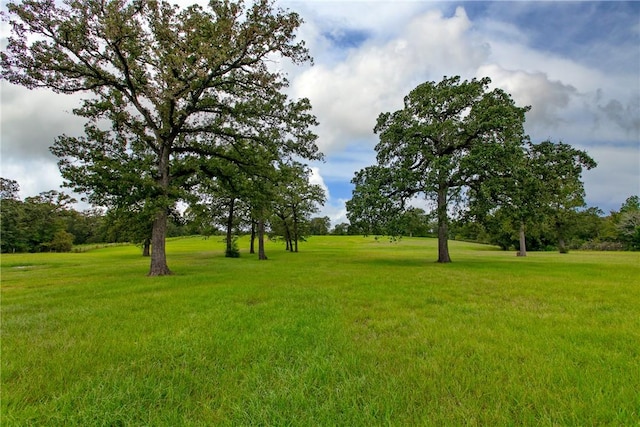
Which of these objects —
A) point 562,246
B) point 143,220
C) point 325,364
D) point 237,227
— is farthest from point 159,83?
point 562,246

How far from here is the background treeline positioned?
86.2 feet

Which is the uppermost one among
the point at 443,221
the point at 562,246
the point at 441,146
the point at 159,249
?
the point at 441,146

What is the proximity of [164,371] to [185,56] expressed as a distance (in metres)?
13.5

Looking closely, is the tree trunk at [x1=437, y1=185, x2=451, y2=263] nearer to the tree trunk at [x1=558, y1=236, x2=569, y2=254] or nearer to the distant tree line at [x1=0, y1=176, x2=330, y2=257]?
the distant tree line at [x1=0, y1=176, x2=330, y2=257]

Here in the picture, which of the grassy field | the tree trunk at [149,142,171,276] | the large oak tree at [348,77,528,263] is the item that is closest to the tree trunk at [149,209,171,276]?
the tree trunk at [149,142,171,276]

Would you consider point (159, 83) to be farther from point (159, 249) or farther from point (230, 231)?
point (230, 231)

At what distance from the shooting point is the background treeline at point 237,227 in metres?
26.3

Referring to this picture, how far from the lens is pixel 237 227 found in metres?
36.5

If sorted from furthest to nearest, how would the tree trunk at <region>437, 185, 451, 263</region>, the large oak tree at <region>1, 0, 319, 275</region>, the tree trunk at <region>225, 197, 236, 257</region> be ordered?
the tree trunk at <region>225, 197, 236, 257</region>, the tree trunk at <region>437, 185, 451, 263</region>, the large oak tree at <region>1, 0, 319, 275</region>

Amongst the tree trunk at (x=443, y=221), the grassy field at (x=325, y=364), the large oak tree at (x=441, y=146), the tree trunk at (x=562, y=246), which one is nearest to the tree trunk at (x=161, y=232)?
the grassy field at (x=325, y=364)

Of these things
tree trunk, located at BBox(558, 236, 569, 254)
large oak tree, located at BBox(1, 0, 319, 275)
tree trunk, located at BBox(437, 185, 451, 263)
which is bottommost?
tree trunk, located at BBox(558, 236, 569, 254)

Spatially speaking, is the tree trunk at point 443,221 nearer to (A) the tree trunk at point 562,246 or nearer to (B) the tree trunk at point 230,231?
(B) the tree trunk at point 230,231

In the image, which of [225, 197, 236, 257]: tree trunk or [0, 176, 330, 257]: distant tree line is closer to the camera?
[0, 176, 330, 257]: distant tree line

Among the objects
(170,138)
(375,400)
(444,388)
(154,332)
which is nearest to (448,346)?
(444,388)
